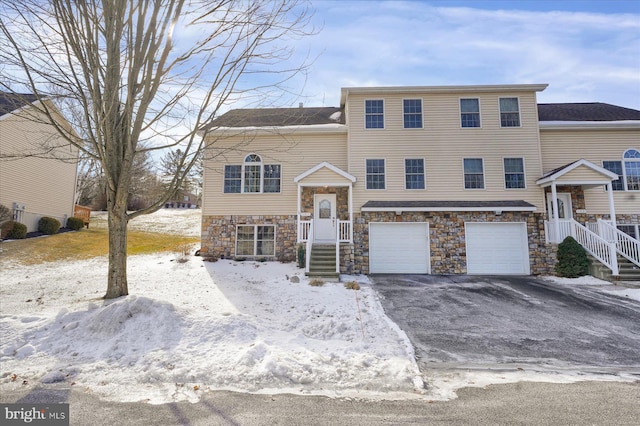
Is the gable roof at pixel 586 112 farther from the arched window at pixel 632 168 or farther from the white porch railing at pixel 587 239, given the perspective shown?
the white porch railing at pixel 587 239

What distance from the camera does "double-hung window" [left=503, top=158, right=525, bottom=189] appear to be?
1286 cm

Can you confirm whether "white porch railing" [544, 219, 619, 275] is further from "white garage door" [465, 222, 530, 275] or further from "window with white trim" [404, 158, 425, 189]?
"window with white trim" [404, 158, 425, 189]

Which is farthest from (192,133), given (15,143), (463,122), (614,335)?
(15,143)

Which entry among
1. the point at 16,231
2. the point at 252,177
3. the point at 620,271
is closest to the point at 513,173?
the point at 620,271

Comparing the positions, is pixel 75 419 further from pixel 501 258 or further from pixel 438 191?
pixel 501 258

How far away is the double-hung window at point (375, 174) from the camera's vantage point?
515 inches

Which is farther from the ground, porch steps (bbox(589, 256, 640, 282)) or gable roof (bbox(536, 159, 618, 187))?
gable roof (bbox(536, 159, 618, 187))

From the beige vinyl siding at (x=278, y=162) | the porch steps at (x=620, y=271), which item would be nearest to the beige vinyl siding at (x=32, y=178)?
the beige vinyl siding at (x=278, y=162)

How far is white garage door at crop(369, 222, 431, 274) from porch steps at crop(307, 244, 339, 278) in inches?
74.0

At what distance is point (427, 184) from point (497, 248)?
376 centimetres

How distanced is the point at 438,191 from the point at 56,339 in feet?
41.0

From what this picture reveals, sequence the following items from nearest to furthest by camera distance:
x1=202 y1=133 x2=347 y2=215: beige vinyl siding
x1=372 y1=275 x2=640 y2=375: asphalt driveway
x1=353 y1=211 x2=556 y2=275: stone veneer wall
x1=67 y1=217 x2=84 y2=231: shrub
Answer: x1=372 y1=275 x2=640 y2=375: asphalt driveway, x1=353 y1=211 x2=556 y2=275: stone veneer wall, x1=202 y1=133 x2=347 y2=215: beige vinyl siding, x1=67 y1=217 x2=84 y2=231: shrub

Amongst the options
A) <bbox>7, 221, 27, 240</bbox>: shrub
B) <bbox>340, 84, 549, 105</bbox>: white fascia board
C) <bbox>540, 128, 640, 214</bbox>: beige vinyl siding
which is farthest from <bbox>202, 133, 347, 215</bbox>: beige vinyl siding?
<bbox>540, 128, 640, 214</bbox>: beige vinyl siding

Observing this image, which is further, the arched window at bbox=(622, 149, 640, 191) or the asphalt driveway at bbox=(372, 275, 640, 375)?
the arched window at bbox=(622, 149, 640, 191)
